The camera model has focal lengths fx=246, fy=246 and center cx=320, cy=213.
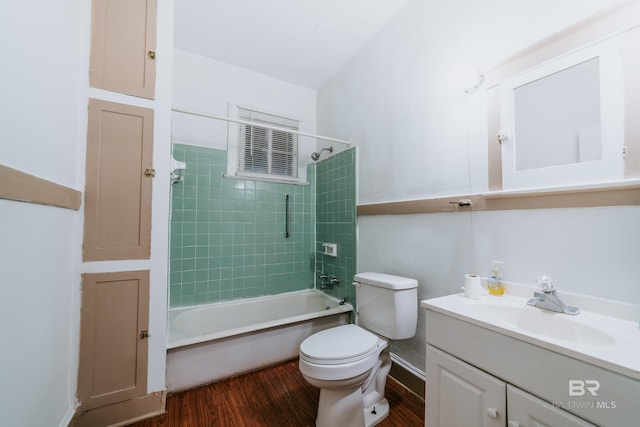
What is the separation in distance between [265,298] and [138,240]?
1429 mm

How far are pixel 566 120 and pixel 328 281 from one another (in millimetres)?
2097

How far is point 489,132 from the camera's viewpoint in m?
1.31

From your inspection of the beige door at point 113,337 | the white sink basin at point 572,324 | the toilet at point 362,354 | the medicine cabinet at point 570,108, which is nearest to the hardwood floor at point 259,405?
the toilet at point 362,354

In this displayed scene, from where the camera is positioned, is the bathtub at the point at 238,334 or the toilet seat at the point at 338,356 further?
the bathtub at the point at 238,334

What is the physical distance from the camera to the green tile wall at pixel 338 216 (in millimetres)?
2281

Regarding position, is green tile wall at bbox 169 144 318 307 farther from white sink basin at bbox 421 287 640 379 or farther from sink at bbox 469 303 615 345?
sink at bbox 469 303 615 345

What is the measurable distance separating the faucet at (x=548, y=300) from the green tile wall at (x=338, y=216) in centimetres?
134

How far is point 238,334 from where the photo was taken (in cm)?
178

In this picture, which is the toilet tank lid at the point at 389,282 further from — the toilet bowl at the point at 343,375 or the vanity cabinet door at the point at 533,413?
the vanity cabinet door at the point at 533,413

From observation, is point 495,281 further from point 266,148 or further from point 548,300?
point 266,148

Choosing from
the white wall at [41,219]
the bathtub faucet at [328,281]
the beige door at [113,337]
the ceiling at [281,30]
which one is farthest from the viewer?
the bathtub faucet at [328,281]

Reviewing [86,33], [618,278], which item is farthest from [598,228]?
[86,33]

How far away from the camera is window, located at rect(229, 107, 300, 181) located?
255 centimetres

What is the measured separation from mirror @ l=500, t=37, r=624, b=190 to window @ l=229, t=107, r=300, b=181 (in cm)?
190
